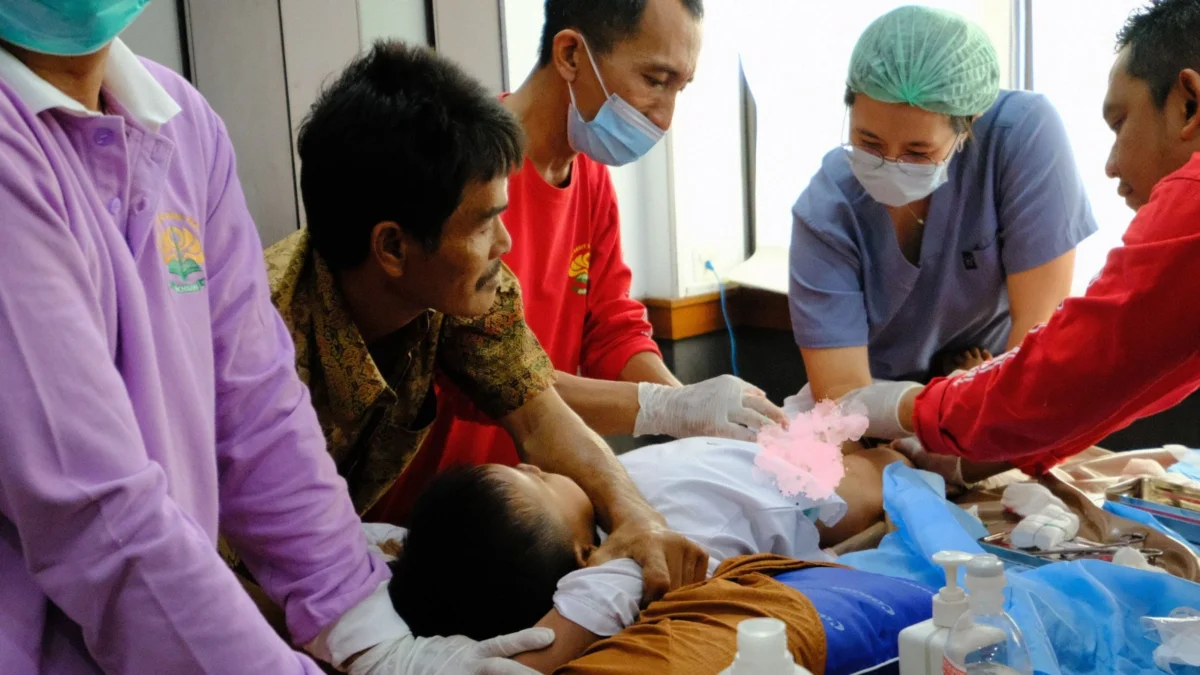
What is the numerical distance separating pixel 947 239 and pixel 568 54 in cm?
99

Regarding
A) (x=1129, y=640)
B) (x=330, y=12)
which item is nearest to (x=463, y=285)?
(x=1129, y=640)

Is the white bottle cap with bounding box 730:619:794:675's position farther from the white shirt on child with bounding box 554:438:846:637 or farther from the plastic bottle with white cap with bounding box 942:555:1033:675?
the white shirt on child with bounding box 554:438:846:637

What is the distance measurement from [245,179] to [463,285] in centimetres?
116

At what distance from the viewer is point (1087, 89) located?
3.39 meters

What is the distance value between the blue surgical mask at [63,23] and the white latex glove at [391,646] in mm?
784

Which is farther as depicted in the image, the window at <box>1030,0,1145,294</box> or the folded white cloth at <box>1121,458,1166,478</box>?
the window at <box>1030,0,1145,294</box>

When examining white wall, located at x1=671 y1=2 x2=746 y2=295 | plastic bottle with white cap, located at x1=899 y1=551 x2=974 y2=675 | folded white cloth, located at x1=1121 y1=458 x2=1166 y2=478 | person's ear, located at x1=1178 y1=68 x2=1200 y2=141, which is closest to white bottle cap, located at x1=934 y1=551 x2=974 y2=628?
plastic bottle with white cap, located at x1=899 y1=551 x2=974 y2=675

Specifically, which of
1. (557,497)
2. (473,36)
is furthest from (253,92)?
(557,497)

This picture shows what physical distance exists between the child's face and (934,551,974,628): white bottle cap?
69 cm

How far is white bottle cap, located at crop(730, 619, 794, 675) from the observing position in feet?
2.90

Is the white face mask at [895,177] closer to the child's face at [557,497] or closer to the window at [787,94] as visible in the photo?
the child's face at [557,497]

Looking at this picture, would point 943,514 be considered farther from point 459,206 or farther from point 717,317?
point 717,317

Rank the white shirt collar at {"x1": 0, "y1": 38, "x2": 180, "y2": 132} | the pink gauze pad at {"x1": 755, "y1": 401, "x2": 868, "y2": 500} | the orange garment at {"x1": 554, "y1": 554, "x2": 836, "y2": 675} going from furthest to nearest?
the pink gauze pad at {"x1": 755, "y1": 401, "x2": 868, "y2": 500}
the orange garment at {"x1": 554, "y1": 554, "x2": 836, "y2": 675}
the white shirt collar at {"x1": 0, "y1": 38, "x2": 180, "y2": 132}

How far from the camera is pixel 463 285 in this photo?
5.69 ft
